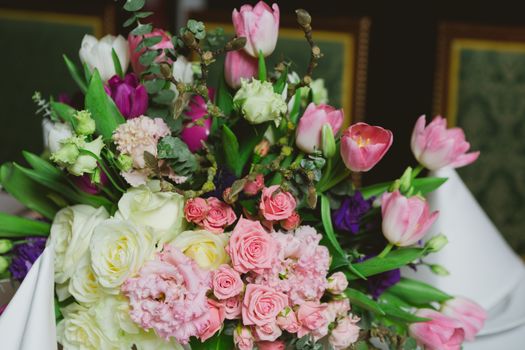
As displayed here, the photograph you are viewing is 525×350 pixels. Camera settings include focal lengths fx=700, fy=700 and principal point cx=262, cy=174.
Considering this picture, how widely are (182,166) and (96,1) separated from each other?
5.15 ft

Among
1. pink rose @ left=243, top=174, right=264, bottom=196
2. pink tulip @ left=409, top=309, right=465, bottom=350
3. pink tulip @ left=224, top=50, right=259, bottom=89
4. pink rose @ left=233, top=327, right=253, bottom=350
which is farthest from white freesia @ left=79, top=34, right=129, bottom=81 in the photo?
pink tulip @ left=409, top=309, right=465, bottom=350

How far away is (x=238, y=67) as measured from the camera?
0.77m

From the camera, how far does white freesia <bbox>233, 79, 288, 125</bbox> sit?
682 millimetres

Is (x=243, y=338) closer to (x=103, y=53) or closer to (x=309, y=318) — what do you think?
(x=309, y=318)

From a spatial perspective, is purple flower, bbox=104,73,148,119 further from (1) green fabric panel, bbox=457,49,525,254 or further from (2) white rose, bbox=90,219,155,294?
(1) green fabric panel, bbox=457,49,525,254

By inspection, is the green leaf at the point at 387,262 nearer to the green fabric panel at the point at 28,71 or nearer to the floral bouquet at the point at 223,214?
the floral bouquet at the point at 223,214

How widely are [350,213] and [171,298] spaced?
0.24 metres

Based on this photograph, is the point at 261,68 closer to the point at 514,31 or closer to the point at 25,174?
the point at 25,174

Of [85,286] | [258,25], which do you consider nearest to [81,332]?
[85,286]

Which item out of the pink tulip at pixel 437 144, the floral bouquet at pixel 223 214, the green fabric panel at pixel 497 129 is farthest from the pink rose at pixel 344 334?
the green fabric panel at pixel 497 129

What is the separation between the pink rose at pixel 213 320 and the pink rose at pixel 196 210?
0.26ft

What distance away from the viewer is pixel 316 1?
7.55 feet

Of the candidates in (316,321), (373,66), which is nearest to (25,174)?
(316,321)

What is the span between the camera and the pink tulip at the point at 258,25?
Answer: 726mm
